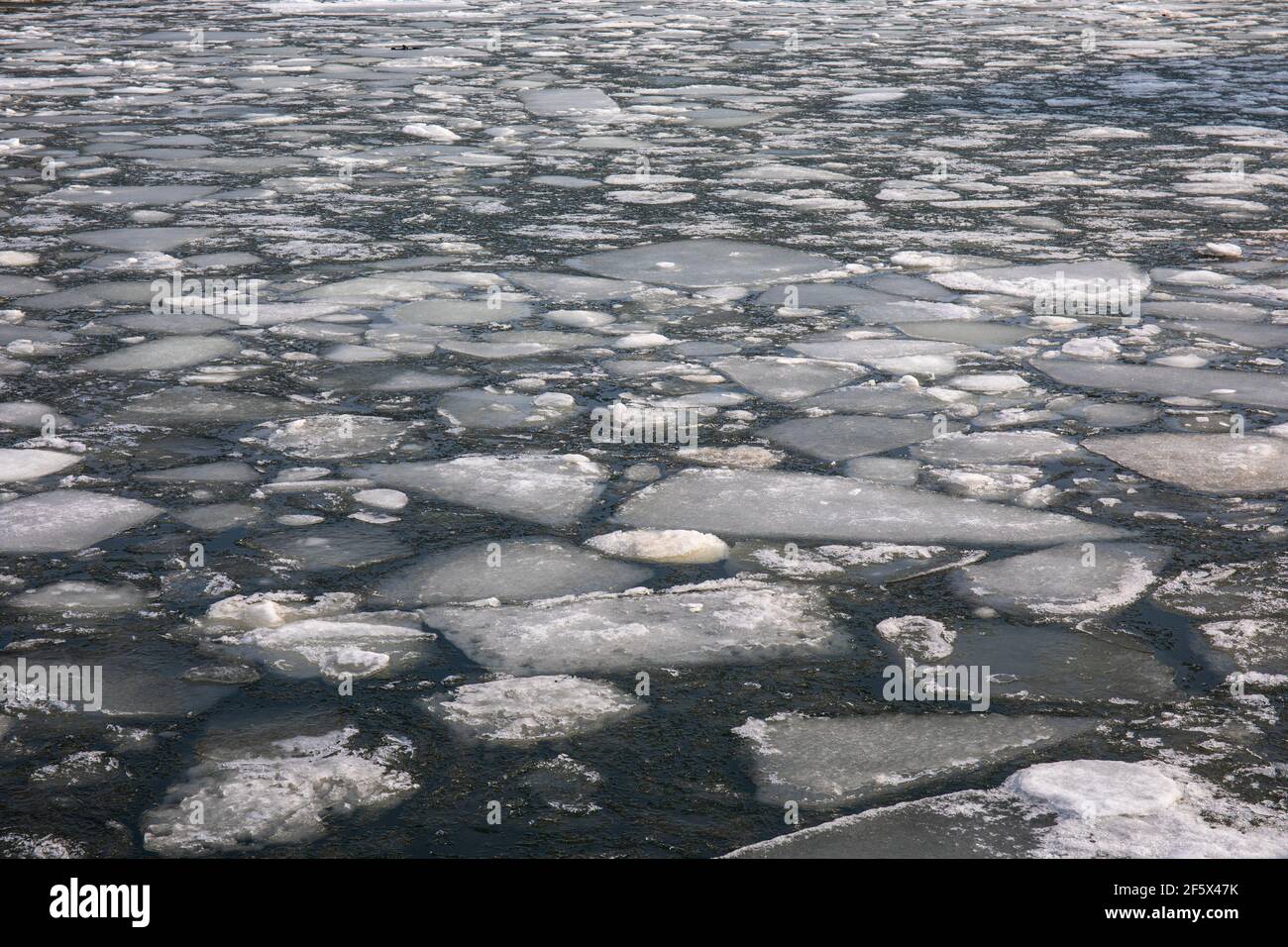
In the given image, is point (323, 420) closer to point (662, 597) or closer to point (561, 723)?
point (662, 597)

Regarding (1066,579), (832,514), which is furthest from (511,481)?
(1066,579)

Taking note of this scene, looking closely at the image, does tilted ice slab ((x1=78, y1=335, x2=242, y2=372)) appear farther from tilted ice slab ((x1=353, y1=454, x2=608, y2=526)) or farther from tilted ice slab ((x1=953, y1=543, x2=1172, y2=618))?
tilted ice slab ((x1=953, y1=543, x2=1172, y2=618))

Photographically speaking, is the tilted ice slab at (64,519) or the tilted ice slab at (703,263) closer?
the tilted ice slab at (64,519)

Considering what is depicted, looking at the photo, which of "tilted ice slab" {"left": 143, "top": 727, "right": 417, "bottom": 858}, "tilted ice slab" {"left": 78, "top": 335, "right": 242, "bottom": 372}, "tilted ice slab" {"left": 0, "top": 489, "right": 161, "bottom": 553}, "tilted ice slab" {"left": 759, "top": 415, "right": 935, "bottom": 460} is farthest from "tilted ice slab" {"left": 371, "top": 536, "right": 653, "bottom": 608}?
"tilted ice slab" {"left": 78, "top": 335, "right": 242, "bottom": 372}

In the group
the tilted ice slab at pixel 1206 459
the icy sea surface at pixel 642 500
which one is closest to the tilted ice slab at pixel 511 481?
the icy sea surface at pixel 642 500

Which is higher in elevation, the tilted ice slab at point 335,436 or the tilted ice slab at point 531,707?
the tilted ice slab at point 335,436

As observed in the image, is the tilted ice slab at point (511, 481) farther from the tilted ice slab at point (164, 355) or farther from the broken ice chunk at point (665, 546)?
the tilted ice slab at point (164, 355)

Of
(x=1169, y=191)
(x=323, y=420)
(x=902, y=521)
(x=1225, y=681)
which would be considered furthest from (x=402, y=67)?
(x=1225, y=681)
